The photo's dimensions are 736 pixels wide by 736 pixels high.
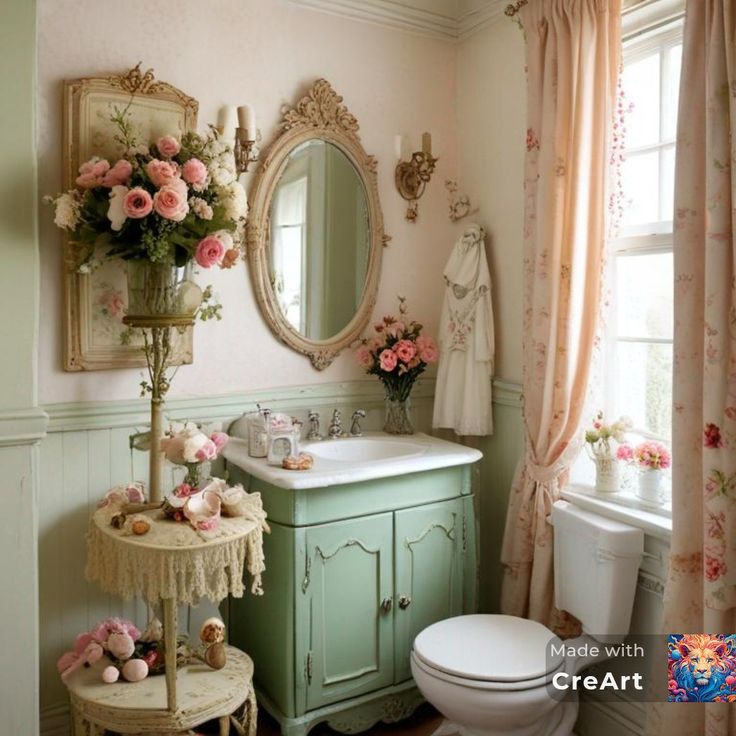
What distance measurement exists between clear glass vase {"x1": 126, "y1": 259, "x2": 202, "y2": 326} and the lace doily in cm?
59

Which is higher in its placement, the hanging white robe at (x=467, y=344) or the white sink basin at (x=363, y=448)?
the hanging white robe at (x=467, y=344)

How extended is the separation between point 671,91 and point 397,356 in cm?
131

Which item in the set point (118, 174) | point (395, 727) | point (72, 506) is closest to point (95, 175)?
point (118, 174)

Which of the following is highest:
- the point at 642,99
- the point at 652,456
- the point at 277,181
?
the point at 642,99

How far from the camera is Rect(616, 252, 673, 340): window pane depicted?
7.75 ft

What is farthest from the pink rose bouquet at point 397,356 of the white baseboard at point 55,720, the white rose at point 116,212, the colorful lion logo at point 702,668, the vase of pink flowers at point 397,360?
the white baseboard at point 55,720

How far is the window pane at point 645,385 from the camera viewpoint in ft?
7.88

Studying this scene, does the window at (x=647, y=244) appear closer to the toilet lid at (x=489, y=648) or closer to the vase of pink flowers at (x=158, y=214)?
the toilet lid at (x=489, y=648)

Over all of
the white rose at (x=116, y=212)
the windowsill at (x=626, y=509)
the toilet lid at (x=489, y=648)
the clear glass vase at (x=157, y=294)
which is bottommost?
the toilet lid at (x=489, y=648)

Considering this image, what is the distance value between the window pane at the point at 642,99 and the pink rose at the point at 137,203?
159cm

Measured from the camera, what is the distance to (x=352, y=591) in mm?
2410

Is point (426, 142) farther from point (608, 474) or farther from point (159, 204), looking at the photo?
point (608, 474)

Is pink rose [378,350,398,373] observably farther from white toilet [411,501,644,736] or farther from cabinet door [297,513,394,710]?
white toilet [411,501,644,736]

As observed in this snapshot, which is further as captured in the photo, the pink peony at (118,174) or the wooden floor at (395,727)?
the wooden floor at (395,727)
